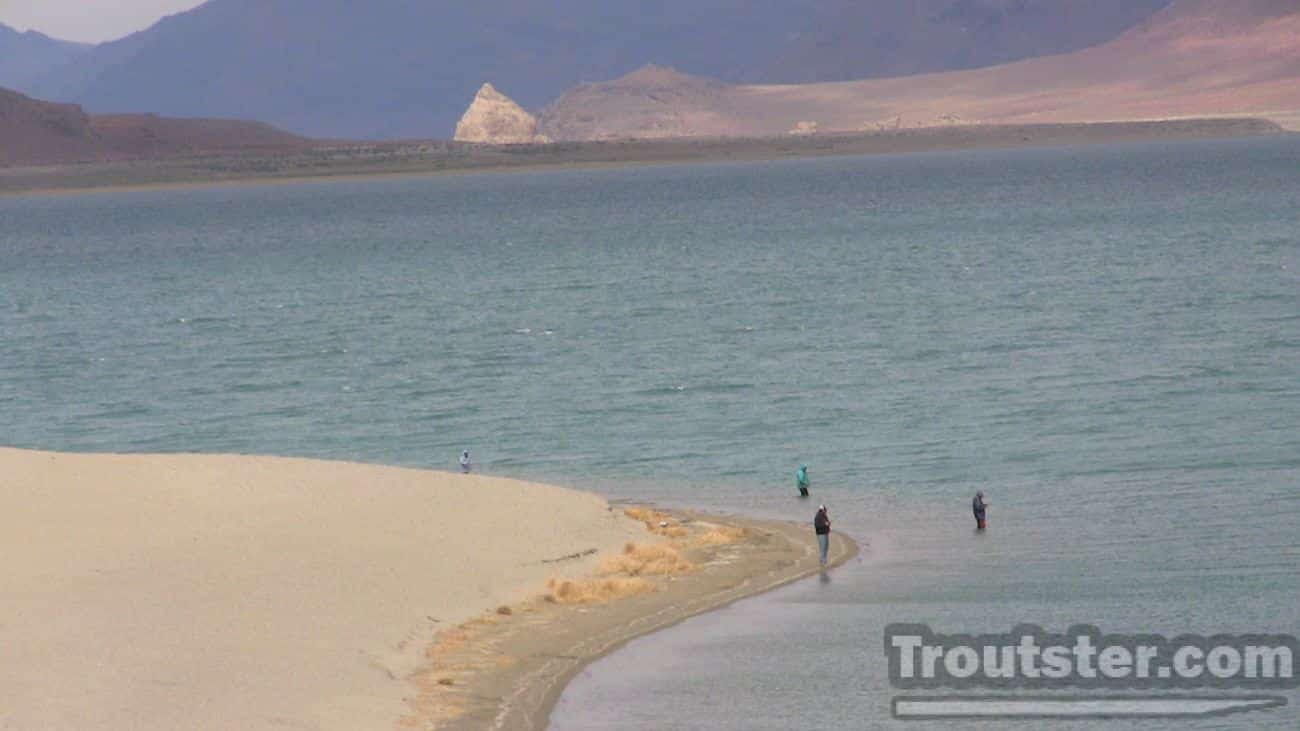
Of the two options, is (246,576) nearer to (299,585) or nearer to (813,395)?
(299,585)

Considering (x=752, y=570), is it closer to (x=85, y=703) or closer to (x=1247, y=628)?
(x=1247, y=628)

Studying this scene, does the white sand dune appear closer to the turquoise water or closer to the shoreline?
Result: the shoreline

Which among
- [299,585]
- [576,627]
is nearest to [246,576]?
[299,585]

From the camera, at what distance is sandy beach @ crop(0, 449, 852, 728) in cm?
2002

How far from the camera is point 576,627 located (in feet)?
80.6

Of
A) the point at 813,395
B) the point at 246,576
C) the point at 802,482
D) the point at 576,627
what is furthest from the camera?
the point at 813,395

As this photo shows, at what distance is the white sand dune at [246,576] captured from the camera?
19.8m

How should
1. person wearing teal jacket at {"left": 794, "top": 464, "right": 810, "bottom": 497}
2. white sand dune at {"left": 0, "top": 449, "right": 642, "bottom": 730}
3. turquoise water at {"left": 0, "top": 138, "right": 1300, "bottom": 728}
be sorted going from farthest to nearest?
1. person wearing teal jacket at {"left": 794, "top": 464, "right": 810, "bottom": 497}
2. turquoise water at {"left": 0, "top": 138, "right": 1300, "bottom": 728}
3. white sand dune at {"left": 0, "top": 449, "right": 642, "bottom": 730}

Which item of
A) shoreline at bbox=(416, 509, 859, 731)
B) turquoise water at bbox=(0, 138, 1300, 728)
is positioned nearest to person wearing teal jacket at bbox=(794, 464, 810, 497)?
turquoise water at bbox=(0, 138, 1300, 728)

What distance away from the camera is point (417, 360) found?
5775 cm

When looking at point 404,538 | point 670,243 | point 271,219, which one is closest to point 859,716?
point 404,538

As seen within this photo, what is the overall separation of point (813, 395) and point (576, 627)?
22481mm

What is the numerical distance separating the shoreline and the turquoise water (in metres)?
0.48

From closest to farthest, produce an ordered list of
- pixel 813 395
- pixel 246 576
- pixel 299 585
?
pixel 299 585 < pixel 246 576 < pixel 813 395
